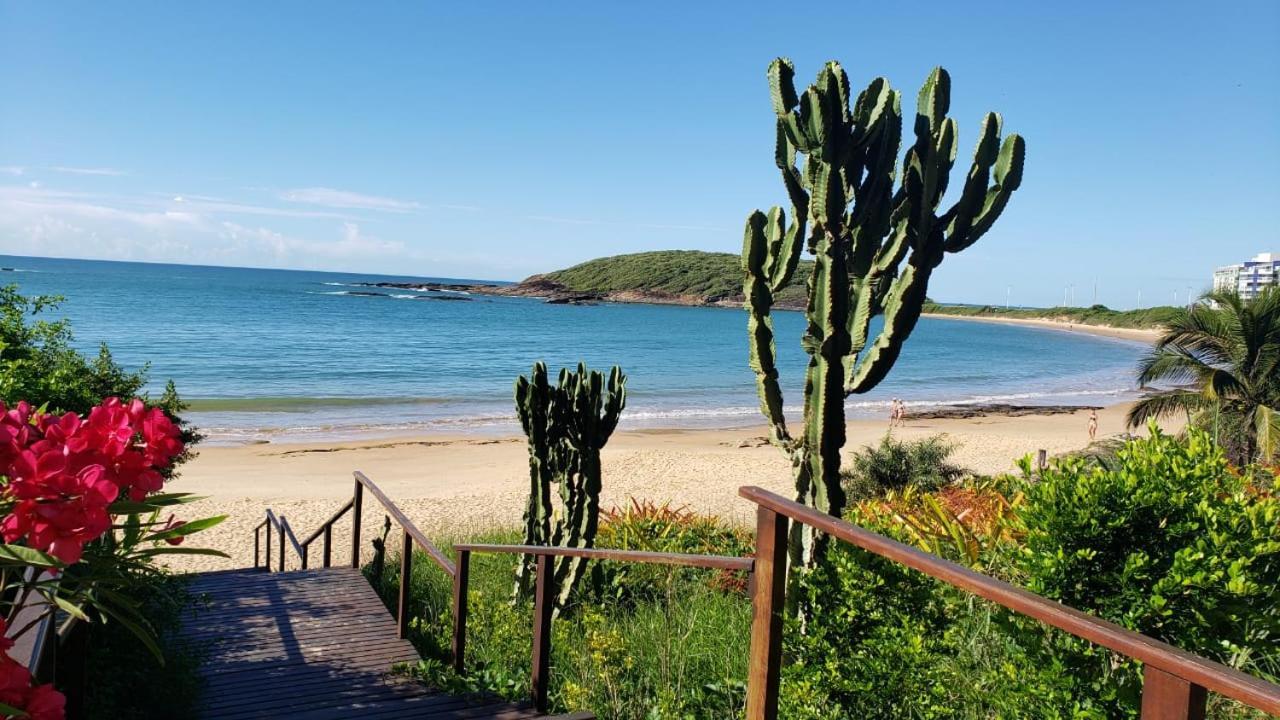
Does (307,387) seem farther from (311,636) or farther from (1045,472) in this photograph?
(1045,472)

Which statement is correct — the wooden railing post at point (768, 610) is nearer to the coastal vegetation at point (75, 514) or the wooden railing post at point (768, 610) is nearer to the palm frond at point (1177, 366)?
the coastal vegetation at point (75, 514)

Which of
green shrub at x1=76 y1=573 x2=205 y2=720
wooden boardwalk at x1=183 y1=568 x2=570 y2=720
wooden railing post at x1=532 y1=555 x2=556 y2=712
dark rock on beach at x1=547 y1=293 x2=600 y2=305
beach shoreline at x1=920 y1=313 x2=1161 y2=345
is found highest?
dark rock on beach at x1=547 y1=293 x2=600 y2=305

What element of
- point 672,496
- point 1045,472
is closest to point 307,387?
point 672,496

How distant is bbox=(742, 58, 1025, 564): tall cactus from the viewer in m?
5.32

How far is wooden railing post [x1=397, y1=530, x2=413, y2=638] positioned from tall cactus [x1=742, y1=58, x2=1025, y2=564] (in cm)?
251

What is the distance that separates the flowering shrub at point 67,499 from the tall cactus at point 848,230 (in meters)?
3.76

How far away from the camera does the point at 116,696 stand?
4.14m

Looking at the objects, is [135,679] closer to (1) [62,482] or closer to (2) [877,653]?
(1) [62,482]

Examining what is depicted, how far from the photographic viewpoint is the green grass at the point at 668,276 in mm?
126438

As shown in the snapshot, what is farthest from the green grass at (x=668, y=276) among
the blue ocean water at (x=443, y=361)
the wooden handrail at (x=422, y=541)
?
the wooden handrail at (x=422, y=541)

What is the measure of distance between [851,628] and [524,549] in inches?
78.3

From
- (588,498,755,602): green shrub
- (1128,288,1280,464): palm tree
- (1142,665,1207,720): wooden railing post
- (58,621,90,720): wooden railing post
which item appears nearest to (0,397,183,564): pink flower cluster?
(58,621,90,720): wooden railing post

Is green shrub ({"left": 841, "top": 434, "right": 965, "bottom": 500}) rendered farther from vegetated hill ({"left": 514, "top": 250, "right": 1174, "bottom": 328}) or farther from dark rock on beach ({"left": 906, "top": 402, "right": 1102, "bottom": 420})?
vegetated hill ({"left": 514, "top": 250, "right": 1174, "bottom": 328})

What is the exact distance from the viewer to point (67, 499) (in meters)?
1.79
